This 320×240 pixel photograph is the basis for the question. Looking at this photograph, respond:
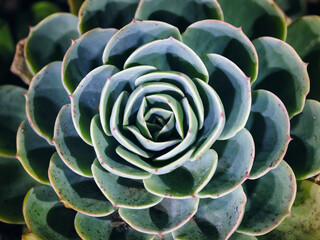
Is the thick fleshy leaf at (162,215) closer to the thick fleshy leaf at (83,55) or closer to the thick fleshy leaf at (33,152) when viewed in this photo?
the thick fleshy leaf at (33,152)

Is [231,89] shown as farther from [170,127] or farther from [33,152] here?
[33,152]

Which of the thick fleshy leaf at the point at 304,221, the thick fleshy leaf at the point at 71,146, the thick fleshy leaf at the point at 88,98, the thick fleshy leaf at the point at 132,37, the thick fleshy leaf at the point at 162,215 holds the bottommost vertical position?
the thick fleshy leaf at the point at 304,221

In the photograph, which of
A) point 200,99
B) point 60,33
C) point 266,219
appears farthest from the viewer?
point 60,33

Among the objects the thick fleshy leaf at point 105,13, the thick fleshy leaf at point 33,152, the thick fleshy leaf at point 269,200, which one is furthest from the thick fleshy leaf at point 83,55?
the thick fleshy leaf at point 269,200

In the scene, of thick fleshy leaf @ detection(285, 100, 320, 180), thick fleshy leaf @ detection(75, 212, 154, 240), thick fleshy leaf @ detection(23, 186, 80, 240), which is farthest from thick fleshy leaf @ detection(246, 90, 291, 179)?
thick fleshy leaf @ detection(23, 186, 80, 240)

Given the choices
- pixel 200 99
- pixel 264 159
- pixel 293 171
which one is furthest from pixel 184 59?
pixel 293 171

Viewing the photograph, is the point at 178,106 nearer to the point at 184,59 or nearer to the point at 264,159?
the point at 184,59

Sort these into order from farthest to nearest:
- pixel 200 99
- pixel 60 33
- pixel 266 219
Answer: pixel 60 33 < pixel 266 219 < pixel 200 99
